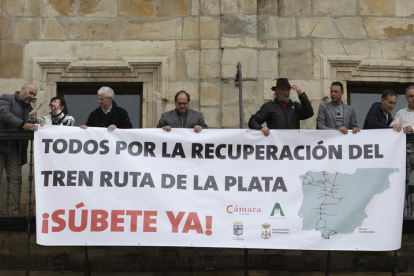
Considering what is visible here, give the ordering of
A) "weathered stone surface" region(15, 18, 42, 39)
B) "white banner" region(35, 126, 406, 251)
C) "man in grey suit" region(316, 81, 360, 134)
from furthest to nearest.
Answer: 1. "weathered stone surface" region(15, 18, 42, 39)
2. "man in grey suit" region(316, 81, 360, 134)
3. "white banner" region(35, 126, 406, 251)

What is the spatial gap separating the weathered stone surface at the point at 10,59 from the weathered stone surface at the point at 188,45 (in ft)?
7.09

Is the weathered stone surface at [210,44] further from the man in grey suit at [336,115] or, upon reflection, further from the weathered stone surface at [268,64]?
the man in grey suit at [336,115]

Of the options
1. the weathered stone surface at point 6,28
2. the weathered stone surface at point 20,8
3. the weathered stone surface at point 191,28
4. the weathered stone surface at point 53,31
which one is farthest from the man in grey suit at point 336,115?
the weathered stone surface at point 6,28

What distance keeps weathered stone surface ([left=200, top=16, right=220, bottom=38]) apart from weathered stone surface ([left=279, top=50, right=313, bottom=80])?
37.3 inches

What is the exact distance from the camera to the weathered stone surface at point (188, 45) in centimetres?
1114

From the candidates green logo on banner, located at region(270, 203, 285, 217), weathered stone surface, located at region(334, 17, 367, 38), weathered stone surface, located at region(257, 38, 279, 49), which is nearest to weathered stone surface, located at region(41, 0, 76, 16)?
weathered stone surface, located at region(257, 38, 279, 49)

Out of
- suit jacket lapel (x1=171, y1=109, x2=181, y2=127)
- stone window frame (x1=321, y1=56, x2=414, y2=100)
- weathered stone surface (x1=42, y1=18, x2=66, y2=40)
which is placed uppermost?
weathered stone surface (x1=42, y1=18, x2=66, y2=40)

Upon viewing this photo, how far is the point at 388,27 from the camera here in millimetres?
11273

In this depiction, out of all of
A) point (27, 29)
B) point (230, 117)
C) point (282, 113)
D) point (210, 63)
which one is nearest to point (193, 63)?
point (210, 63)

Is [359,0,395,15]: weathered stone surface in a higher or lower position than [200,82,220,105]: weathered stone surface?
higher

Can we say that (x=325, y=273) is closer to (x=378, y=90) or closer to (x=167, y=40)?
(x=378, y=90)

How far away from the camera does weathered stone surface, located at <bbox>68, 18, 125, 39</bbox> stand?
11.2 meters

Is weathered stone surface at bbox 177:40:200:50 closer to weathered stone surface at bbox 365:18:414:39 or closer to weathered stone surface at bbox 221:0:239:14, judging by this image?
weathered stone surface at bbox 221:0:239:14

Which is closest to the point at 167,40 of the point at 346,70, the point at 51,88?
the point at 51,88
